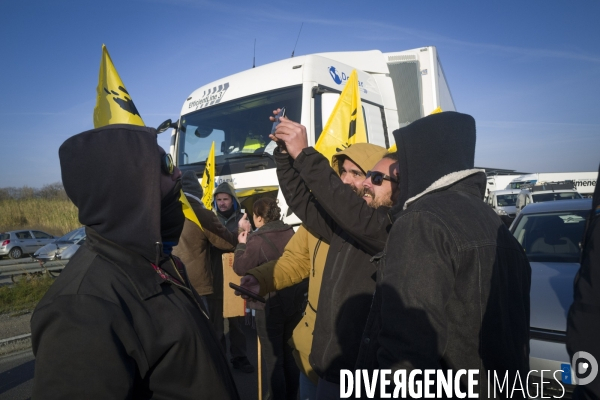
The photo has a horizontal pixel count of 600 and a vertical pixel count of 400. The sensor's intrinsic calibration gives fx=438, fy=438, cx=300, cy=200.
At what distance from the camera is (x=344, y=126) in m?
4.15

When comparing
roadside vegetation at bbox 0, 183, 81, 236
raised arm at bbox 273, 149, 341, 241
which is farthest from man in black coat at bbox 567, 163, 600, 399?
roadside vegetation at bbox 0, 183, 81, 236

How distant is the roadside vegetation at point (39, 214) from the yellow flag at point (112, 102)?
3510 cm

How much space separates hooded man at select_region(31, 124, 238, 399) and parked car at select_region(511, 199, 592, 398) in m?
1.33

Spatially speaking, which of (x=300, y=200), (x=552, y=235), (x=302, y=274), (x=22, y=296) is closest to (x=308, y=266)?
(x=302, y=274)

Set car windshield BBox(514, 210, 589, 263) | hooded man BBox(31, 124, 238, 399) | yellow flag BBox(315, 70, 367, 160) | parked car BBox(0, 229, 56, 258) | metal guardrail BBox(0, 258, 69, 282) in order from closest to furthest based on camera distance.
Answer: hooded man BBox(31, 124, 238, 399) < yellow flag BBox(315, 70, 367, 160) < car windshield BBox(514, 210, 589, 263) < metal guardrail BBox(0, 258, 69, 282) < parked car BBox(0, 229, 56, 258)

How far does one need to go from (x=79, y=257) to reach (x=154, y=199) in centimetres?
31

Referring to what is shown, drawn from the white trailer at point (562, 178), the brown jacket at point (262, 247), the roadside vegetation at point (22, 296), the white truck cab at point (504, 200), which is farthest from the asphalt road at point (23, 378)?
the white trailer at point (562, 178)

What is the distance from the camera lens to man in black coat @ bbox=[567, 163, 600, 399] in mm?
1378

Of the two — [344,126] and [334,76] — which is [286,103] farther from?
[344,126]

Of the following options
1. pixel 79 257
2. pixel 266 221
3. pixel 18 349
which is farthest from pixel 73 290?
pixel 18 349

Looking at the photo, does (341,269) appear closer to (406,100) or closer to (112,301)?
(112,301)

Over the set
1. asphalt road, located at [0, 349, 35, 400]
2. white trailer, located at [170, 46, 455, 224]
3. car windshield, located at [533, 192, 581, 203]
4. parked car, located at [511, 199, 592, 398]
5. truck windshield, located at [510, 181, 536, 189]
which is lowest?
asphalt road, located at [0, 349, 35, 400]

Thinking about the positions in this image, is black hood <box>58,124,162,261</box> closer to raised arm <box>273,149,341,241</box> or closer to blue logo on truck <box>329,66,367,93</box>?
raised arm <box>273,149,341,241</box>

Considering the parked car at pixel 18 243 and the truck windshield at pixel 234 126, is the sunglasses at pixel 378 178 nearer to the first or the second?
the truck windshield at pixel 234 126
